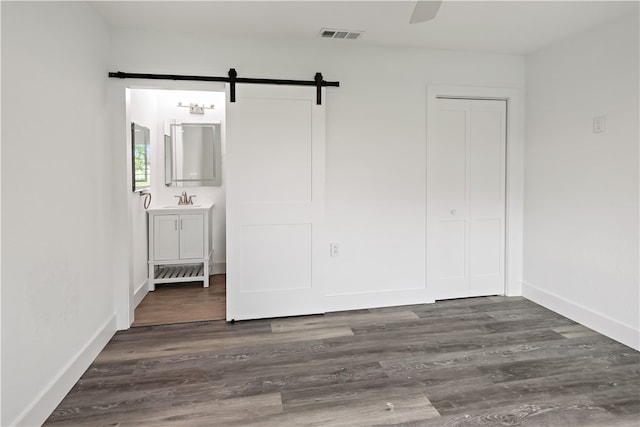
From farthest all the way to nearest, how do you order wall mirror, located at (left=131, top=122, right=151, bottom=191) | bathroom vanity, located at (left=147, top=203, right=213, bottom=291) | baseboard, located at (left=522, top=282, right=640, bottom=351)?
bathroom vanity, located at (left=147, top=203, right=213, bottom=291) < wall mirror, located at (left=131, top=122, right=151, bottom=191) < baseboard, located at (left=522, top=282, right=640, bottom=351)

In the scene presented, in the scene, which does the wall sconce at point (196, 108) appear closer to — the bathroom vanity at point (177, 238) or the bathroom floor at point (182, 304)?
the bathroom vanity at point (177, 238)

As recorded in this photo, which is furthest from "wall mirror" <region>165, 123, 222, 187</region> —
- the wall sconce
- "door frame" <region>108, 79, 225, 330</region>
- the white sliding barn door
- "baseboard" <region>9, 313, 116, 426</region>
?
"baseboard" <region>9, 313, 116, 426</region>

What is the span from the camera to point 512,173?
13.0 feet

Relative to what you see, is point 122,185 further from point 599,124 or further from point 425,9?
point 599,124

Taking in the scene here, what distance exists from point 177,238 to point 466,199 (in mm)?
3147

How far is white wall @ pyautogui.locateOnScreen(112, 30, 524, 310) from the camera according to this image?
348cm

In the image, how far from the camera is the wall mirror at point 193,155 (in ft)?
15.8

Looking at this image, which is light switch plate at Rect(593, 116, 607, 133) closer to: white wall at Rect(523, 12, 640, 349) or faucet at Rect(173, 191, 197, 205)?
white wall at Rect(523, 12, 640, 349)

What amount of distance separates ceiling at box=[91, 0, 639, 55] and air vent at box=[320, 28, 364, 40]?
2.3 inches

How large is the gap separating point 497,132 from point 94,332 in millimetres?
3998

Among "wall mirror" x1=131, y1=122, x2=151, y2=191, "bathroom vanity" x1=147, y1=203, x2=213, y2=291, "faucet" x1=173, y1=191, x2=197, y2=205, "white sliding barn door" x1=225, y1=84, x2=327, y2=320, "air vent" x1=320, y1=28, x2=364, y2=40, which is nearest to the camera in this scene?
"air vent" x1=320, y1=28, x2=364, y2=40

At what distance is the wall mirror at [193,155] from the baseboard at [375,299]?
2.32m

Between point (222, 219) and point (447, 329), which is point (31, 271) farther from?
point (222, 219)

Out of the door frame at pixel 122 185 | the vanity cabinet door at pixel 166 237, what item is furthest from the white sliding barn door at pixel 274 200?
the vanity cabinet door at pixel 166 237
